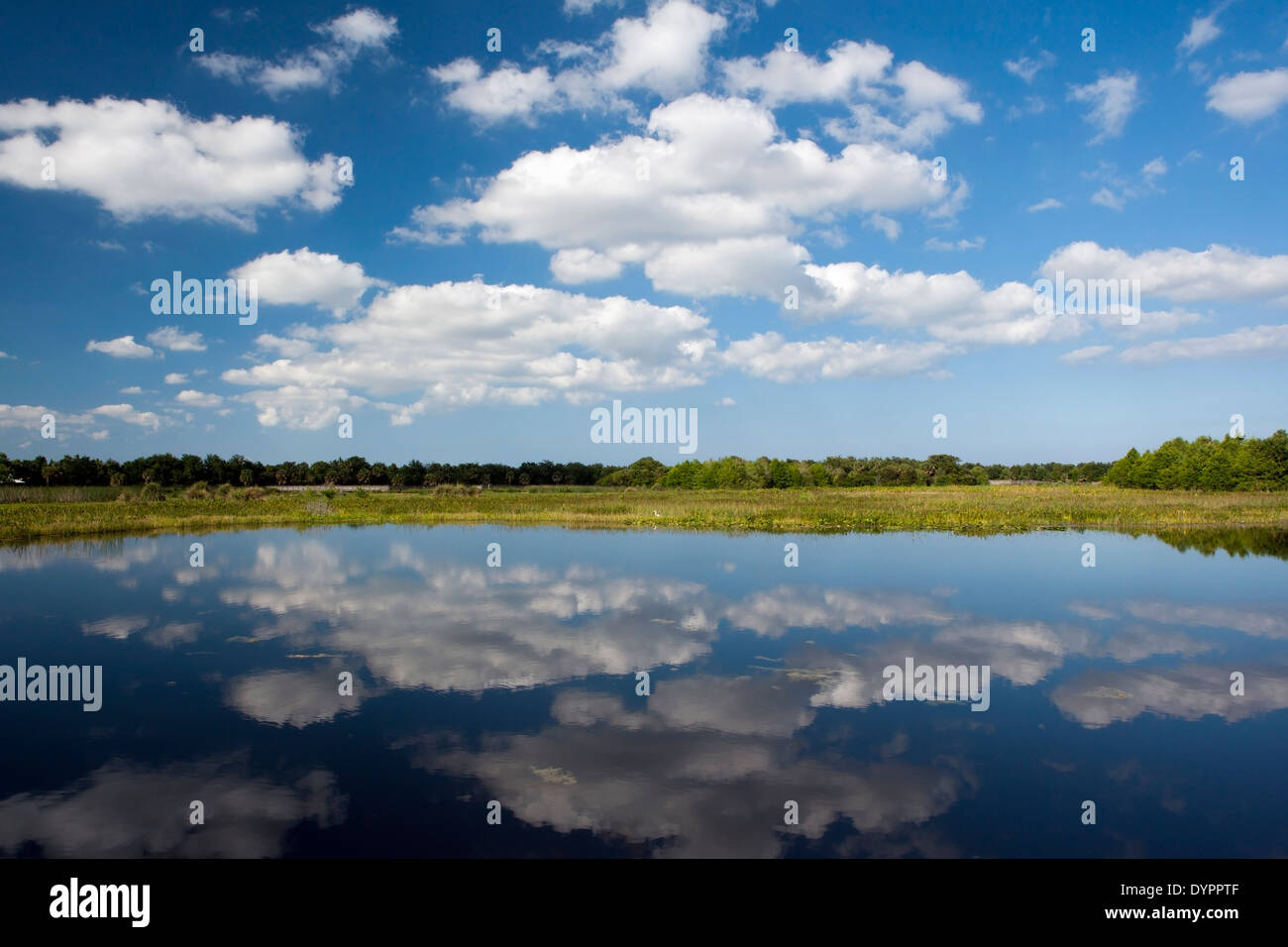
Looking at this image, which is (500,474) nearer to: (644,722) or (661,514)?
(661,514)

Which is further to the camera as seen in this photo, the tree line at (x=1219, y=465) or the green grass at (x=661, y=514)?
the tree line at (x=1219, y=465)

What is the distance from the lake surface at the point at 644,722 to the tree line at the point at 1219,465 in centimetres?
7302

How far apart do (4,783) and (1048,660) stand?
16045 millimetres

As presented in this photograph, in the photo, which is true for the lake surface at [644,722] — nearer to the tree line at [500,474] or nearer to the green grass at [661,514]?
the green grass at [661,514]

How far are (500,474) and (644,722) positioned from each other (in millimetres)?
134720

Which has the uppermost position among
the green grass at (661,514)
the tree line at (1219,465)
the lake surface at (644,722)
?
the tree line at (1219,465)

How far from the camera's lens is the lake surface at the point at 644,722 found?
23.9ft

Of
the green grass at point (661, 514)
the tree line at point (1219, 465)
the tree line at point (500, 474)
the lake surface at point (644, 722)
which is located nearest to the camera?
the lake surface at point (644, 722)

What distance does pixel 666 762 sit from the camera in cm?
882

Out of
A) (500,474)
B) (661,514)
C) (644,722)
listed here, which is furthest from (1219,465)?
(500,474)

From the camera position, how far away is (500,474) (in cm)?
14188

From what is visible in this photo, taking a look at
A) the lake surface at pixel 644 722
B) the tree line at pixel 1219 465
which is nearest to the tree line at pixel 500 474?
the tree line at pixel 1219 465
